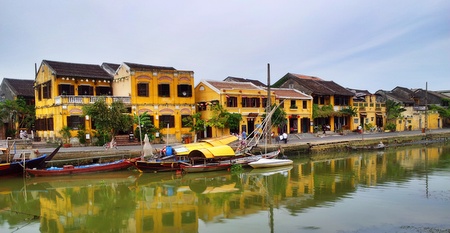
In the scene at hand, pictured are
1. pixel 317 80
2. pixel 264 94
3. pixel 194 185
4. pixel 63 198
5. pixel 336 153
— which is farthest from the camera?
pixel 317 80

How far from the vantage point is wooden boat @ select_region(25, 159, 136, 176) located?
23.3m

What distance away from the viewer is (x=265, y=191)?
61.9 feet

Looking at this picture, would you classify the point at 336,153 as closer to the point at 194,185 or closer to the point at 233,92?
the point at 233,92

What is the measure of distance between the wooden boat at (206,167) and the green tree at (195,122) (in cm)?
1066

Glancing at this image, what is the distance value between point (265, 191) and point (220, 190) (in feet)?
7.87

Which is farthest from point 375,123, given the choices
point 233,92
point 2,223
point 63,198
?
point 2,223

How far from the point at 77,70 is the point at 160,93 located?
784 centimetres

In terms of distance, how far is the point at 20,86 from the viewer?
40625 millimetres

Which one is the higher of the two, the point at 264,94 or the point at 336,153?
the point at 264,94

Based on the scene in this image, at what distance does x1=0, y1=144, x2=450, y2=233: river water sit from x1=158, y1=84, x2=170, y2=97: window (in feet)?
36.1

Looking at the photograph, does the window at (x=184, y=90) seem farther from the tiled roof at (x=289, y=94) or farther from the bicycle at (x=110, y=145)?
the tiled roof at (x=289, y=94)

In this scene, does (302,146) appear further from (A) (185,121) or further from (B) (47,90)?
(B) (47,90)

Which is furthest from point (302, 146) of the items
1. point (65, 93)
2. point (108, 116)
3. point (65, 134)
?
point (65, 93)

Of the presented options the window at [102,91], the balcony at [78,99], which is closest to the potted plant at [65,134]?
the balcony at [78,99]
